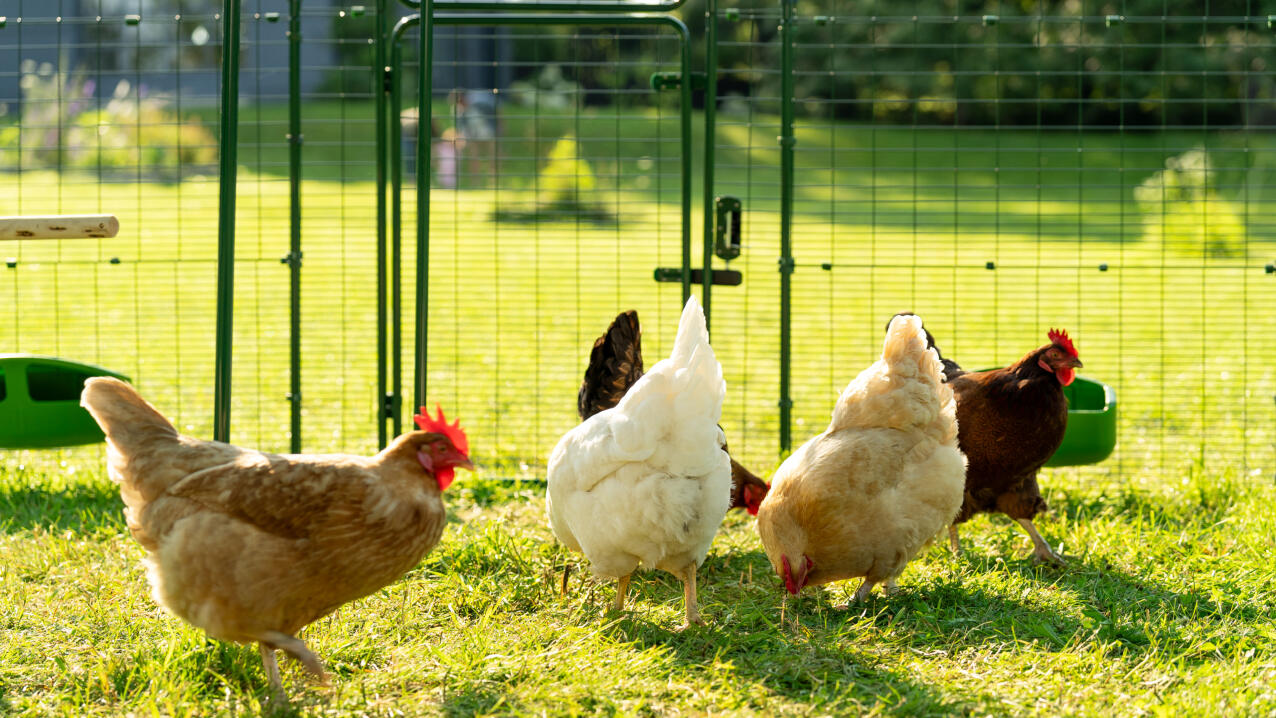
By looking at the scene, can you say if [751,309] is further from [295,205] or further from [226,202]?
A: [226,202]

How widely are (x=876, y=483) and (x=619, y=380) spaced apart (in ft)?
4.10

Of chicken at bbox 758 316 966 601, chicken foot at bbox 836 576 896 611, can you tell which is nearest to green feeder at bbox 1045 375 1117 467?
chicken at bbox 758 316 966 601

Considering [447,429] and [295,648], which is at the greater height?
[447,429]

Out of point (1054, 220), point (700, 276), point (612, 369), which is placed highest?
point (1054, 220)

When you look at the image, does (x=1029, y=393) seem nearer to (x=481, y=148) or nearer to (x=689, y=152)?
(x=689, y=152)

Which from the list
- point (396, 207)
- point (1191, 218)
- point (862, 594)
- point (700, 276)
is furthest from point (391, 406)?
point (1191, 218)

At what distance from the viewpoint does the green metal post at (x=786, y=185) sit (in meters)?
5.59

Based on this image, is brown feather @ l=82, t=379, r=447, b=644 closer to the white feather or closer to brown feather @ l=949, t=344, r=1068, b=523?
the white feather

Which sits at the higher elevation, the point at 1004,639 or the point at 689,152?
the point at 689,152

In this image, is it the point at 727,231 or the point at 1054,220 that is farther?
the point at 1054,220

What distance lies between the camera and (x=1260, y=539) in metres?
4.80

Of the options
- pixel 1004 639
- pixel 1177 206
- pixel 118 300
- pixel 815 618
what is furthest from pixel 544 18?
pixel 1177 206

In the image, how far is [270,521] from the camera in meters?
3.28

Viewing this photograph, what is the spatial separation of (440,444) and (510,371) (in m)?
4.73
